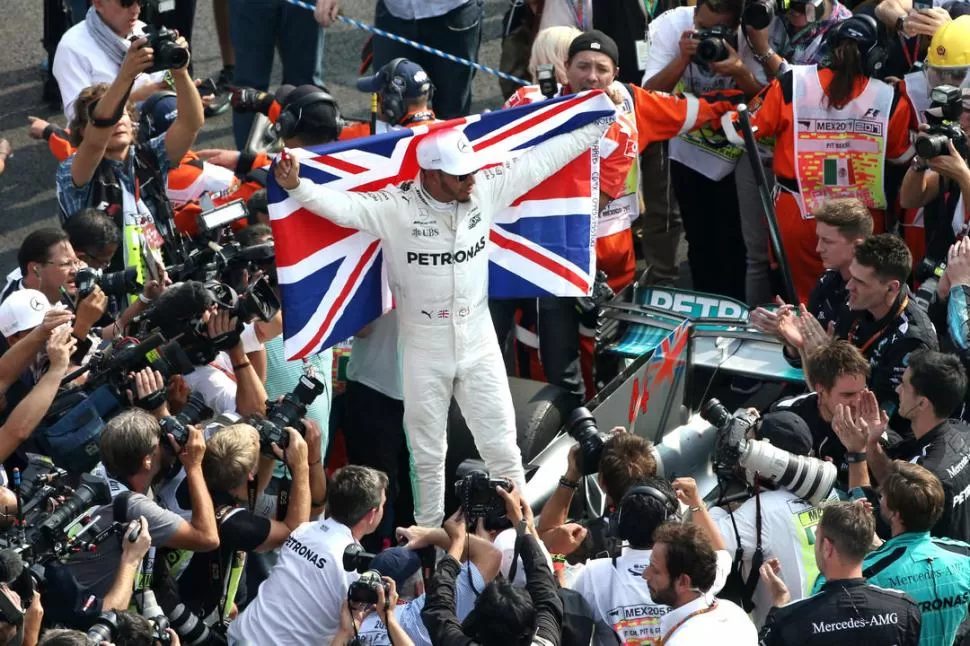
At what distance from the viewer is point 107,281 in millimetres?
7191

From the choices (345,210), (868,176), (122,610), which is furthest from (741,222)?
(122,610)

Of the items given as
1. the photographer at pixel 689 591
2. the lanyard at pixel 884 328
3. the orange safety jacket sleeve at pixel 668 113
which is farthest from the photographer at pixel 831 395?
the orange safety jacket sleeve at pixel 668 113

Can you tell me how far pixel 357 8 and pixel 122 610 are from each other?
797cm

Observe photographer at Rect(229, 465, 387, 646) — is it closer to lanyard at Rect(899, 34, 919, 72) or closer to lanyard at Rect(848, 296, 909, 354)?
lanyard at Rect(848, 296, 909, 354)

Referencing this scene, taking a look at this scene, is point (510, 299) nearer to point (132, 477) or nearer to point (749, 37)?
point (749, 37)

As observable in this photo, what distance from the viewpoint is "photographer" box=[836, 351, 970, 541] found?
21.4 feet

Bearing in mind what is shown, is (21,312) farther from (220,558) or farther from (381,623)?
(381,623)

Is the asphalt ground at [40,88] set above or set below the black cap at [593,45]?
below

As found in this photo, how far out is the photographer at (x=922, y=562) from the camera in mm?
5902

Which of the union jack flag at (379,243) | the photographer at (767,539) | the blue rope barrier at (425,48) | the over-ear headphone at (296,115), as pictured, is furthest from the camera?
the blue rope barrier at (425,48)

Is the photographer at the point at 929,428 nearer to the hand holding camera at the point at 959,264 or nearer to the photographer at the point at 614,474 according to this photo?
the hand holding camera at the point at 959,264

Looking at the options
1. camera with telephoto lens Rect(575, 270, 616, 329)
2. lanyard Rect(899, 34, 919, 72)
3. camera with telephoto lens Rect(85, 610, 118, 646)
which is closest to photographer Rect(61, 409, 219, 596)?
camera with telephoto lens Rect(85, 610, 118, 646)

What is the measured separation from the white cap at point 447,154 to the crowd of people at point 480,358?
0.04 feet

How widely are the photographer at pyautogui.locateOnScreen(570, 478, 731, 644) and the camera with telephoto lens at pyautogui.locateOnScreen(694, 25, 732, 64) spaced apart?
140 inches
